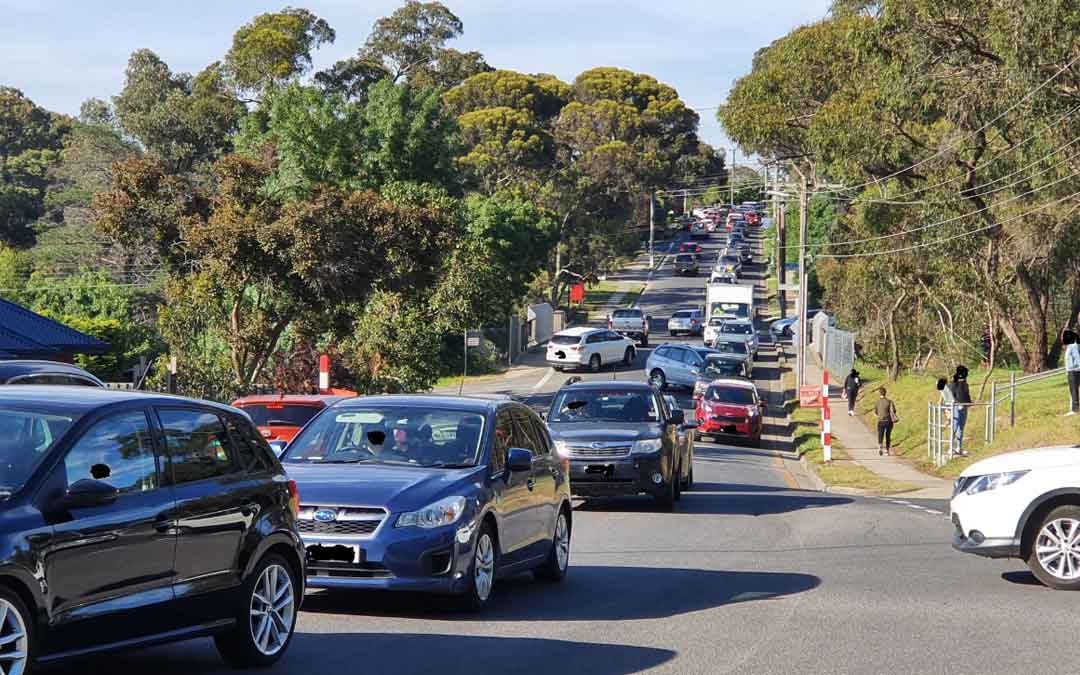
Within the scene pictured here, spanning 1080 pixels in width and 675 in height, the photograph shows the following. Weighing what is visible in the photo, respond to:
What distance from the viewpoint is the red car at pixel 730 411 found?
40031 millimetres

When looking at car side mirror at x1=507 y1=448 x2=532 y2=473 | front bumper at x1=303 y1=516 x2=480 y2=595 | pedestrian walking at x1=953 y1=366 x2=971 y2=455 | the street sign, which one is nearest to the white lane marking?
the street sign

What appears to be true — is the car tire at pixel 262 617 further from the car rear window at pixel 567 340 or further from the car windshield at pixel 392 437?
the car rear window at pixel 567 340

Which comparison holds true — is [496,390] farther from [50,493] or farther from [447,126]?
[50,493]

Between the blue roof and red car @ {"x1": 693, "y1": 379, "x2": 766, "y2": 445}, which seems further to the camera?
red car @ {"x1": 693, "y1": 379, "x2": 766, "y2": 445}

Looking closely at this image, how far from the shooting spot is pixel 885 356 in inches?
2264

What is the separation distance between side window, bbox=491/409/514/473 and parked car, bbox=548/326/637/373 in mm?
47358

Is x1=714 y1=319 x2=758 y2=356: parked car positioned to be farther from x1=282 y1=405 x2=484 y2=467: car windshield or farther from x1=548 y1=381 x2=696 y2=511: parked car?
x1=282 y1=405 x2=484 y2=467: car windshield

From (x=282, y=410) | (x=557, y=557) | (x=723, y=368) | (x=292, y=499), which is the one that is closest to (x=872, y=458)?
(x=723, y=368)

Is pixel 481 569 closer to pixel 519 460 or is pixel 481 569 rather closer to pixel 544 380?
pixel 519 460

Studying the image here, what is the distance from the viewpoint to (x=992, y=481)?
43.0ft

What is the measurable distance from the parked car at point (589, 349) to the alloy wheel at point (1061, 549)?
4709 cm

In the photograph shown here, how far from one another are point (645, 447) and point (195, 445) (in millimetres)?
11793

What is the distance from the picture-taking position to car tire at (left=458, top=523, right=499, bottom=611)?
35.7 feet

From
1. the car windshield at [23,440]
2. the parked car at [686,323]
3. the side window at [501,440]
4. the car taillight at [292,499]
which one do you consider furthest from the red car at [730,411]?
the parked car at [686,323]
